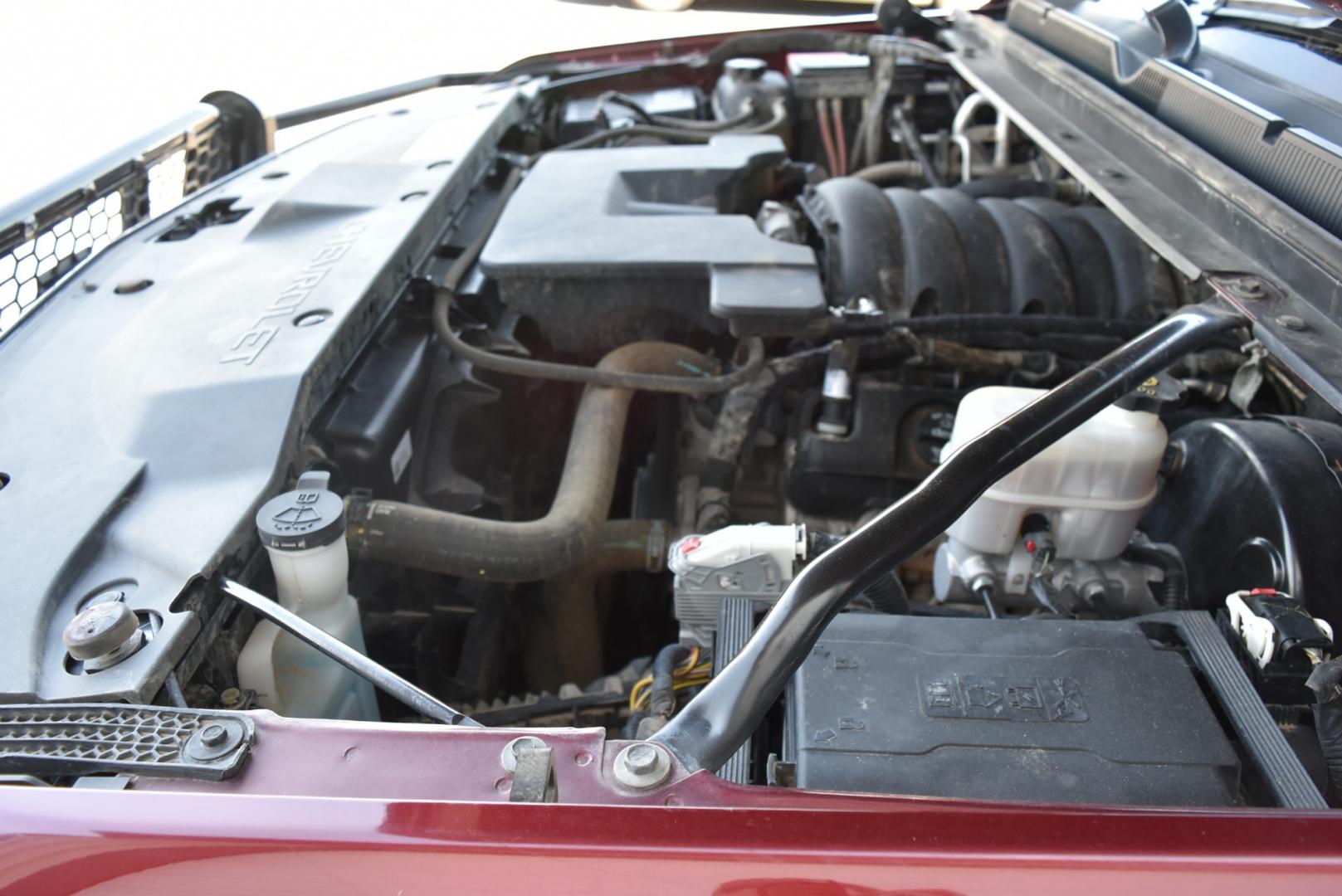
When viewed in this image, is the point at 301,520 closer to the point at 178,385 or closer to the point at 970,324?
the point at 178,385

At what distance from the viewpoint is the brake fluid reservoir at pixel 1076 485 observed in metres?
1.12

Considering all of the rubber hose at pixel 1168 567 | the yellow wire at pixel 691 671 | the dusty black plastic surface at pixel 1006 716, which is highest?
the dusty black plastic surface at pixel 1006 716

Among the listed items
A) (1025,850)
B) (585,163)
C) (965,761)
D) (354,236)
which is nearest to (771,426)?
(585,163)

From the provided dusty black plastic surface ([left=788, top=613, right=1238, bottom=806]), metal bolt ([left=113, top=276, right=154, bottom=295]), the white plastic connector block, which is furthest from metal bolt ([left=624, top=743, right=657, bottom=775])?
metal bolt ([left=113, top=276, right=154, bottom=295])

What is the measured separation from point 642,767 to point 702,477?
0.91 meters

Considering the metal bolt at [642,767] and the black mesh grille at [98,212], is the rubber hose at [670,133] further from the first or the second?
the metal bolt at [642,767]

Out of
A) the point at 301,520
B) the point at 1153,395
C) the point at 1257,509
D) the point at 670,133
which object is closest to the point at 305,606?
the point at 301,520

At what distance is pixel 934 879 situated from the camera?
60 centimetres

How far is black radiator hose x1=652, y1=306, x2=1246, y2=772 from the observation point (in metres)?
0.73

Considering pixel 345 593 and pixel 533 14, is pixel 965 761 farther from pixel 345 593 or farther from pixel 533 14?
pixel 533 14

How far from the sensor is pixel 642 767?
0.68 meters

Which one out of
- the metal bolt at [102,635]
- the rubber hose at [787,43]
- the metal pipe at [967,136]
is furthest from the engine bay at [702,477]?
the rubber hose at [787,43]

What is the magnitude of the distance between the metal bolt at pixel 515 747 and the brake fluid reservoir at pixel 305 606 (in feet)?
1.20

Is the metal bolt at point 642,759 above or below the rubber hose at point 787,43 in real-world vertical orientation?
below
